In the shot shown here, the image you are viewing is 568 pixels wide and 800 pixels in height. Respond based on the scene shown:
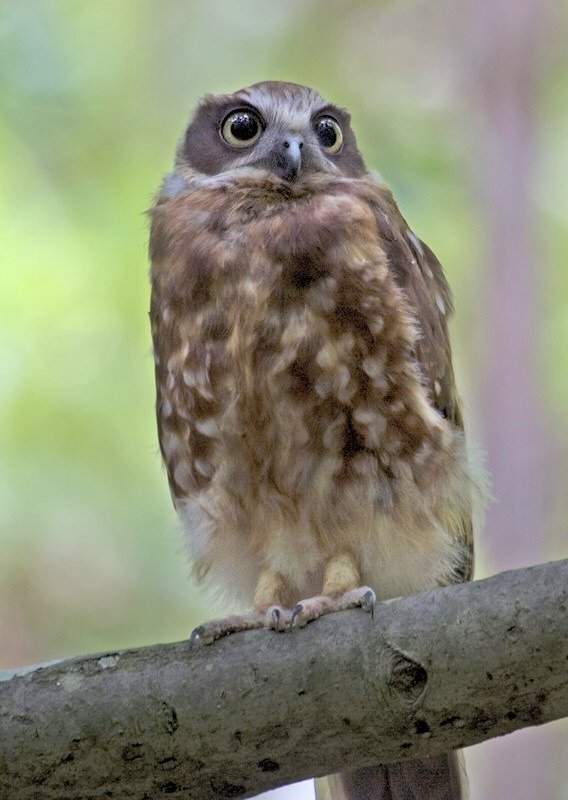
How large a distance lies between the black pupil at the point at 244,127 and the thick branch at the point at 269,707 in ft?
5.42

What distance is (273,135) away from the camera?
3234 mm

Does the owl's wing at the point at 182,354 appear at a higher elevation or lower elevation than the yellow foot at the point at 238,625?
higher

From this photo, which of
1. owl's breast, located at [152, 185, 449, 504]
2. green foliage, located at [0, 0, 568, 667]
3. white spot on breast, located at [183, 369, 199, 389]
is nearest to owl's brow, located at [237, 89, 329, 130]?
owl's breast, located at [152, 185, 449, 504]

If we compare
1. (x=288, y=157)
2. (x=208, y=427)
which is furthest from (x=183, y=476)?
(x=288, y=157)

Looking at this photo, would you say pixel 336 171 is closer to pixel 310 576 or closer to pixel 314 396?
pixel 314 396

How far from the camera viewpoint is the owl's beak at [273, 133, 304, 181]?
3105 mm

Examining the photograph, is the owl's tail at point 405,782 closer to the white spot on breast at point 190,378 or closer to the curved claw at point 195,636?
the curved claw at point 195,636

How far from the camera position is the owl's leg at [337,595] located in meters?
2.44

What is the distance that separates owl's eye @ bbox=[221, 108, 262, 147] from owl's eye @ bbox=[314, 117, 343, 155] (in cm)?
19

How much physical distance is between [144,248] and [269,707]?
86.9 inches

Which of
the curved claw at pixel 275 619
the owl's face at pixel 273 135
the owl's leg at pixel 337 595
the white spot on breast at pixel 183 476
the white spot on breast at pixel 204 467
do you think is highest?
the owl's face at pixel 273 135

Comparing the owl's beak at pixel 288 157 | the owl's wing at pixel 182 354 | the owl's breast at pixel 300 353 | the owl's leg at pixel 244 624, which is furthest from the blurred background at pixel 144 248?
the owl's leg at pixel 244 624

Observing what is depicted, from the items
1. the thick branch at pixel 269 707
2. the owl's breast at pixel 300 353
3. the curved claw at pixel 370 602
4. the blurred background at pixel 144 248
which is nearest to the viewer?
the thick branch at pixel 269 707

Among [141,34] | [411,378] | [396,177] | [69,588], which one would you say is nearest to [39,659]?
[69,588]
